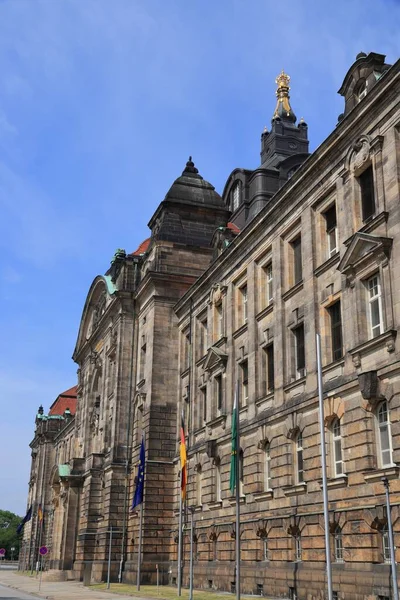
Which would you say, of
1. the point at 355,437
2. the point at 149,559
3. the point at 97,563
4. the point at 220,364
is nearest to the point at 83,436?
the point at 97,563

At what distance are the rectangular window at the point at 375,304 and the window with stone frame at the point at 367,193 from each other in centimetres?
241

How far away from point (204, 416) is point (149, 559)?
376 inches

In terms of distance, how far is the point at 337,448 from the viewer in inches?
1043

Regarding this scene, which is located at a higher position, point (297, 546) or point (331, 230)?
point (331, 230)

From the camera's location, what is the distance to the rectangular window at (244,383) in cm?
3591

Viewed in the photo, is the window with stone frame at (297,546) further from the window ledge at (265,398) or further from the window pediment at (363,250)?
the window pediment at (363,250)

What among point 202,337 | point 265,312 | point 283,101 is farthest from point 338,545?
point 283,101

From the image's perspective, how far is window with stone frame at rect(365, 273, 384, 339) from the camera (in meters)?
24.9

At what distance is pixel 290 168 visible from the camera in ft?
198

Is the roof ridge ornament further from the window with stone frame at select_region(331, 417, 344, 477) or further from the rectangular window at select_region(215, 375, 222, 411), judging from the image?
the window with stone frame at select_region(331, 417, 344, 477)

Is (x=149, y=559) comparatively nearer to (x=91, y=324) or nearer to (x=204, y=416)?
(x=204, y=416)

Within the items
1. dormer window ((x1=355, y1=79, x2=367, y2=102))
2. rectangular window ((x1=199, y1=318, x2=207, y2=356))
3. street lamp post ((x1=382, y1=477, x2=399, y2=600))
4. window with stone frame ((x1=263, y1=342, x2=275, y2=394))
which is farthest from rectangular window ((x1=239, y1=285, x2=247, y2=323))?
street lamp post ((x1=382, y1=477, x2=399, y2=600))

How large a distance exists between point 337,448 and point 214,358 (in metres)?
14.3

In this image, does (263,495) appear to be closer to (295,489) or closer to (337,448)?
(295,489)
